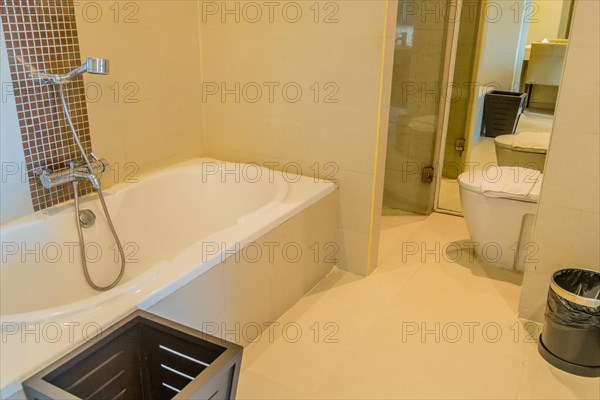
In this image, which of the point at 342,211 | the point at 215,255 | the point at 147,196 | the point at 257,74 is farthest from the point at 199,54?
the point at 215,255

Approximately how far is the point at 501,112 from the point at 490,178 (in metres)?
0.76

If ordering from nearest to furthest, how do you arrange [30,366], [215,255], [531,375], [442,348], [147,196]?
[30,366] < [215,255] < [531,375] < [442,348] < [147,196]

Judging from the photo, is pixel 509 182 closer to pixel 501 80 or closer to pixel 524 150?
pixel 524 150

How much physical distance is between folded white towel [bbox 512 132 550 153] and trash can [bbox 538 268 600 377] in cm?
114

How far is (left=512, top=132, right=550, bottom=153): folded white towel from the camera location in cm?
303

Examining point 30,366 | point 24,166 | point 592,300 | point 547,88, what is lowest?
point 592,300

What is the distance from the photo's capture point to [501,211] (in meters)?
2.62

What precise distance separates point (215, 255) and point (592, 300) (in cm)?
137

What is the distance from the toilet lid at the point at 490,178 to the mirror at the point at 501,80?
36cm

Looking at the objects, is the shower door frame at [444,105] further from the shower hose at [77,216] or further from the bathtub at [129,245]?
the shower hose at [77,216]

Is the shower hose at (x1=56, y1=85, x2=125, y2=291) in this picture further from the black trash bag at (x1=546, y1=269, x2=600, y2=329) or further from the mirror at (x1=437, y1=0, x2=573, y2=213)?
the mirror at (x1=437, y1=0, x2=573, y2=213)

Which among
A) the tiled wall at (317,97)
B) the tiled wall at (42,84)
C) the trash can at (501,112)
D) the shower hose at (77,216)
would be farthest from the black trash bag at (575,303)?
the tiled wall at (42,84)

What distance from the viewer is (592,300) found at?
1.90 m

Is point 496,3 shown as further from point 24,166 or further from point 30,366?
point 30,366
